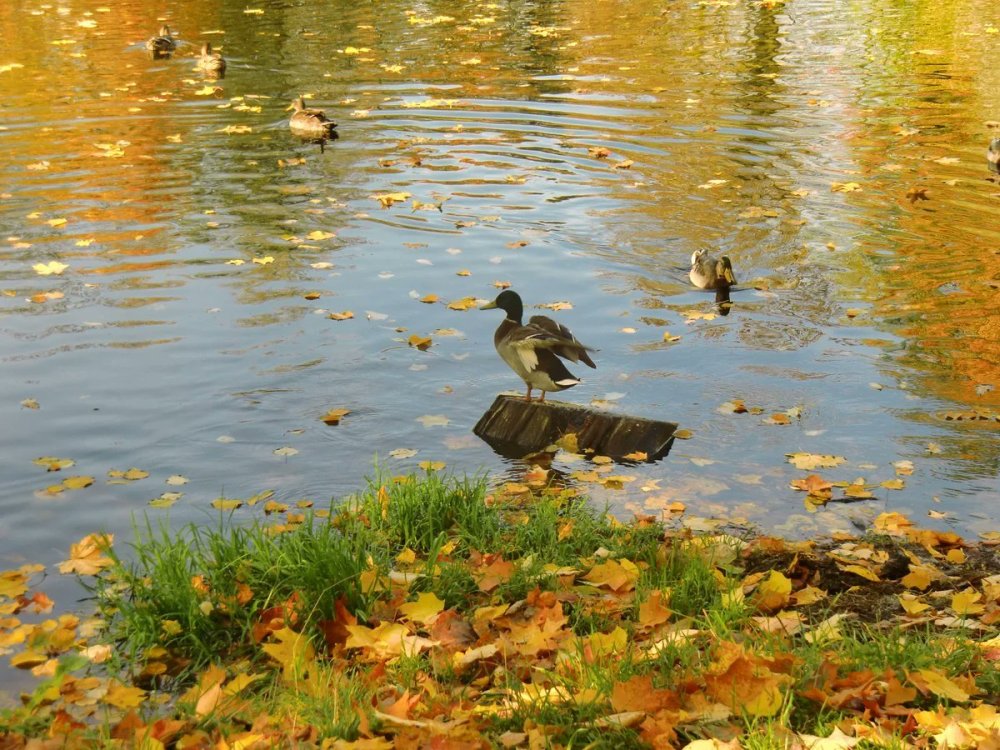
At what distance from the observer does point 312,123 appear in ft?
46.4

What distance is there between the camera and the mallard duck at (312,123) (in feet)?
46.3

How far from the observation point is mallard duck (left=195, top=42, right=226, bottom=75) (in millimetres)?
18016

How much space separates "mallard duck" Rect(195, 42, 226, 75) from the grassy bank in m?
13.6

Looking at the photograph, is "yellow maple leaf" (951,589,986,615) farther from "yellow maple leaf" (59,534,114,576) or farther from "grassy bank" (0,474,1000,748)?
"yellow maple leaf" (59,534,114,576)

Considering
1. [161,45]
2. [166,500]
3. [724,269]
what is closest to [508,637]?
[166,500]

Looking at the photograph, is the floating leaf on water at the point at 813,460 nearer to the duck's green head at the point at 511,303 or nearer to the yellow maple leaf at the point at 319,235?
the duck's green head at the point at 511,303

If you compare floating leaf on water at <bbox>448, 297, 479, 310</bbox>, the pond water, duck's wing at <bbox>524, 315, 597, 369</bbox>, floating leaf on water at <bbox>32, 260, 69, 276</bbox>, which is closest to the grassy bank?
the pond water

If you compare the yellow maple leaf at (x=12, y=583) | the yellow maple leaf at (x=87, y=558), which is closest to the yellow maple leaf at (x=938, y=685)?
the yellow maple leaf at (x=87, y=558)

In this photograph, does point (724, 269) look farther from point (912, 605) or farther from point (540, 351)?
point (912, 605)

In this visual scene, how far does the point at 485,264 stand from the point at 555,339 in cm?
359

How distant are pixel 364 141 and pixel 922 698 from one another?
1197 cm

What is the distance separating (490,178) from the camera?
13117mm

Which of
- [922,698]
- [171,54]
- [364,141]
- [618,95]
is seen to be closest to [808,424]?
[922,698]

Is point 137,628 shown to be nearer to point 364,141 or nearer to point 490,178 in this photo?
point 490,178
